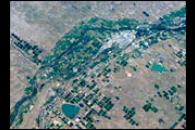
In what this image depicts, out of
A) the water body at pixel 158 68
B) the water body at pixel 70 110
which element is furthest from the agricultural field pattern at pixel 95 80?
the water body at pixel 158 68

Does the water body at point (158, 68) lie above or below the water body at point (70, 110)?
above

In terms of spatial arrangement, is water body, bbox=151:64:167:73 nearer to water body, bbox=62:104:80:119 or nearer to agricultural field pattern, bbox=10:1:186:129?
agricultural field pattern, bbox=10:1:186:129

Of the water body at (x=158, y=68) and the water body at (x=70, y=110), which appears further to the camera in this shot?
the water body at (x=158, y=68)

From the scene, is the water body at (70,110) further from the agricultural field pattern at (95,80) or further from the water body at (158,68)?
the water body at (158,68)

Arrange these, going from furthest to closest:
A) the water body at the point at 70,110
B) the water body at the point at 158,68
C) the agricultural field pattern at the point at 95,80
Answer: the water body at the point at 158,68 → the water body at the point at 70,110 → the agricultural field pattern at the point at 95,80

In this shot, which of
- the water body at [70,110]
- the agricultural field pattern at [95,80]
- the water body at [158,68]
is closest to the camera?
the agricultural field pattern at [95,80]
